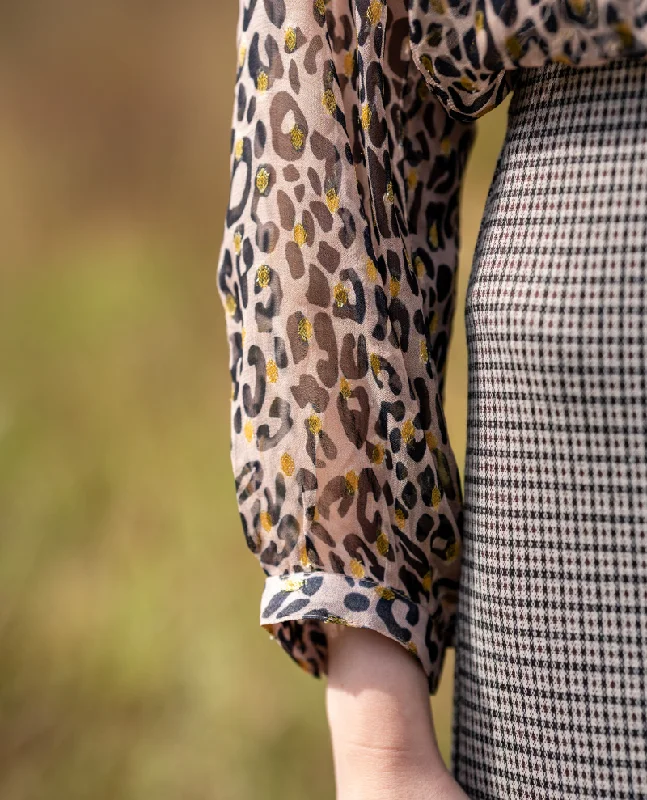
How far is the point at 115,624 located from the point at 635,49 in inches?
42.6

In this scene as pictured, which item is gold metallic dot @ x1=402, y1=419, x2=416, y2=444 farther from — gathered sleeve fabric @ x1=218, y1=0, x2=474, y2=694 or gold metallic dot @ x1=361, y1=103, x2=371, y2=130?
gold metallic dot @ x1=361, y1=103, x2=371, y2=130

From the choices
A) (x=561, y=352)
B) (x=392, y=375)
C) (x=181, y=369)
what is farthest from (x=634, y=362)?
(x=181, y=369)

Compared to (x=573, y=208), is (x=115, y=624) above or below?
below

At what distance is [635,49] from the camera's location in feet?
1.32

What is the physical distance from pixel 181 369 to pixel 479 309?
35.8 inches

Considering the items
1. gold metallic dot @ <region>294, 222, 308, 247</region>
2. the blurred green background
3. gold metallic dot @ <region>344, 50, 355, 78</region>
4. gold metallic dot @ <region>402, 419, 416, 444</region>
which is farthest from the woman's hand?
the blurred green background

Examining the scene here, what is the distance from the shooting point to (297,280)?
47 cm

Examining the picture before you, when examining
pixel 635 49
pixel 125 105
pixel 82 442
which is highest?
A: pixel 125 105

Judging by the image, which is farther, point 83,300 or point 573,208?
point 83,300

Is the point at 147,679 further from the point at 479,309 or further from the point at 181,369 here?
the point at 479,309

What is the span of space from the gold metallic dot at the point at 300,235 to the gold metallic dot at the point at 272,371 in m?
0.07

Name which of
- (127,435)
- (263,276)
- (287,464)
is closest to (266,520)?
(287,464)

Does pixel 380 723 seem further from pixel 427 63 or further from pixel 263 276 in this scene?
pixel 427 63

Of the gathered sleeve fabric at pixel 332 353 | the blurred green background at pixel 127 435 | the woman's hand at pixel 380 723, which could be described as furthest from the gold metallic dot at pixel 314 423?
the blurred green background at pixel 127 435
